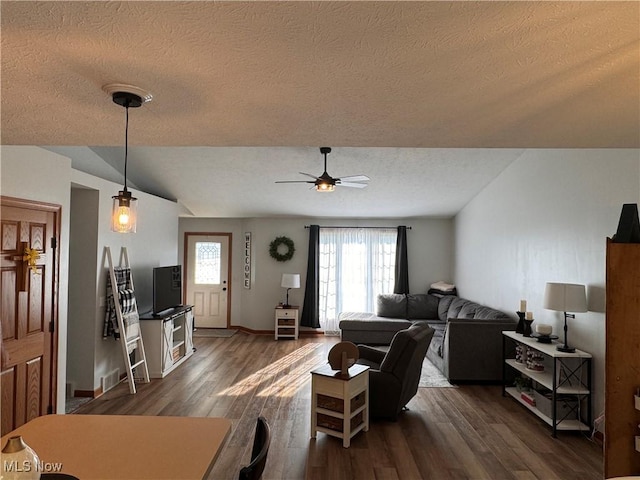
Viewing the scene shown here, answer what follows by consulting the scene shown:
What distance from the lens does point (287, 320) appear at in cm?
771

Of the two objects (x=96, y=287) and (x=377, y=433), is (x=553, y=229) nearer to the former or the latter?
(x=377, y=433)

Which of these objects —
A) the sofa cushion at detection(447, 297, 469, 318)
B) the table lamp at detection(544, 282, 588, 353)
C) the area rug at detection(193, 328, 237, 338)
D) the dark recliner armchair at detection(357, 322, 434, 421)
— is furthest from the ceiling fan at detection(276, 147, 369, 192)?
the area rug at detection(193, 328, 237, 338)

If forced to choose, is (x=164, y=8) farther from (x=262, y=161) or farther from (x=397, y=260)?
(x=397, y=260)

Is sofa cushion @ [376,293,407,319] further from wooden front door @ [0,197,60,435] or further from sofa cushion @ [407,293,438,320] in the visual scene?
wooden front door @ [0,197,60,435]

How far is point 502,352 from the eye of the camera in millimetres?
4996

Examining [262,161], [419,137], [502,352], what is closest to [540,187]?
[502,352]

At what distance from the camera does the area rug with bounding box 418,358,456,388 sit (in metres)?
4.99

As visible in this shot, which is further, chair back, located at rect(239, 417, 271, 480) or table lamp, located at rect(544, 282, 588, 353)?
table lamp, located at rect(544, 282, 588, 353)

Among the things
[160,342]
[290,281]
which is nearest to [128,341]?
[160,342]

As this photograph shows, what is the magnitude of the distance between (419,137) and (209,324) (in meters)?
7.08

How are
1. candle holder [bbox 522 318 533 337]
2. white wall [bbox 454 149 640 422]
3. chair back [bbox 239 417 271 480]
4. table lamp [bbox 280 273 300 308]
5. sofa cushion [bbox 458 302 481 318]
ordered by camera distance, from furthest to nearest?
table lamp [bbox 280 273 300 308]
sofa cushion [bbox 458 302 481 318]
candle holder [bbox 522 318 533 337]
white wall [bbox 454 149 640 422]
chair back [bbox 239 417 271 480]

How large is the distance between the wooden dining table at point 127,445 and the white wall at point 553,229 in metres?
3.53

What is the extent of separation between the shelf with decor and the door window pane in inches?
237

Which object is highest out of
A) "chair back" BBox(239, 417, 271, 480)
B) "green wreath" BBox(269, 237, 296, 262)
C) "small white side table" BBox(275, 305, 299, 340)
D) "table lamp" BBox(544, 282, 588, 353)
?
"green wreath" BBox(269, 237, 296, 262)
